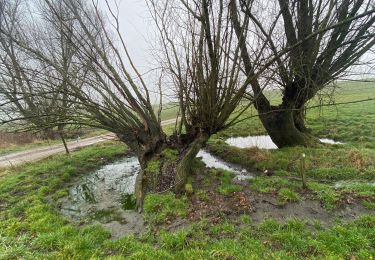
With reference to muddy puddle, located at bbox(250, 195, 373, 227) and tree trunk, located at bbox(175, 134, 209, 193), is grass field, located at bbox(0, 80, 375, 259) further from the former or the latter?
tree trunk, located at bbox(175, 134, 209, 193)

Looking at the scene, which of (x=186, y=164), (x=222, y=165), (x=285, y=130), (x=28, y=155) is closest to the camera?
(x=186, y=164)

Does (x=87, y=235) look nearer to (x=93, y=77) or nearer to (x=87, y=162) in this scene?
(x=93, y=77)

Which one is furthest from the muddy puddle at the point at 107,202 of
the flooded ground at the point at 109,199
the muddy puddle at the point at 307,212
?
the muddy puddle at the point at 307,212

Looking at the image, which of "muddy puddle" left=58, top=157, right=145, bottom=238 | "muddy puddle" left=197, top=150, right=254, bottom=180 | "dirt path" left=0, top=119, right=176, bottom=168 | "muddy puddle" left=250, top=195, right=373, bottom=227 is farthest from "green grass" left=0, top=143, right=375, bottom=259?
"dirt path" left=0, top=119, right=176, bottom=168

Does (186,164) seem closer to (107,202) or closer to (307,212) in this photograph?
(107,202)

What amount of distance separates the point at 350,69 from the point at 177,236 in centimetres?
909

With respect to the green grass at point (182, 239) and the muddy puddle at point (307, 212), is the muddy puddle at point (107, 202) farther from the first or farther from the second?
the muddy puddle at point (307, 212)

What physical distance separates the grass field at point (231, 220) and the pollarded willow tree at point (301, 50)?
2.35m

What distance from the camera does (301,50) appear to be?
29.7 ft

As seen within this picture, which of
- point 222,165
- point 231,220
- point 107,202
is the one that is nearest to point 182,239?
point 231,220

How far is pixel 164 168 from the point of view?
26.5 ft

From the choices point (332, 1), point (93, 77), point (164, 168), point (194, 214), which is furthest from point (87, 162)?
point (332, 1)

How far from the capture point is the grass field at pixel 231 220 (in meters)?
4.78

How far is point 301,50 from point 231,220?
6435 mm
